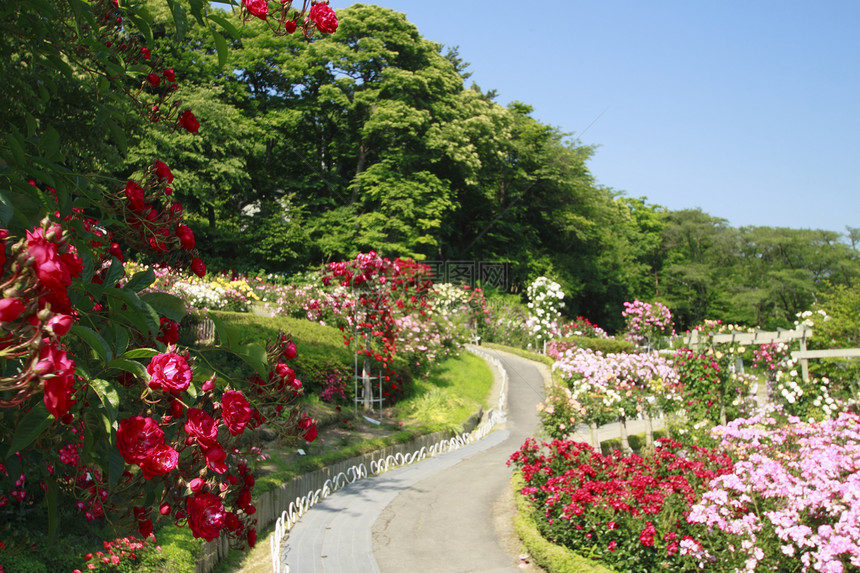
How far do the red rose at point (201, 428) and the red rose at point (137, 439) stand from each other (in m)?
0.13

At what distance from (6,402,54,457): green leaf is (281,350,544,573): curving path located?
5215mm

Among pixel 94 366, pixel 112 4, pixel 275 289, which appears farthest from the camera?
pixel 275 289

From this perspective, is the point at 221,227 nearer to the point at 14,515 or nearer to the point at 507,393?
the point at 507,393

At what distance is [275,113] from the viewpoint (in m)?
26.6

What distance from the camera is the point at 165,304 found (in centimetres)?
182

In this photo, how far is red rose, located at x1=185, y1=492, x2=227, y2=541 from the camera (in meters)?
1.73

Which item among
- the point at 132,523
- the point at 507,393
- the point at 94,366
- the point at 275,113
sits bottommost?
the point at 507,393

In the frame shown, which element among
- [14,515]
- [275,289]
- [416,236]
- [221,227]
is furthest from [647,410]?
[221,227]

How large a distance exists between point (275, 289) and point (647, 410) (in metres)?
13.0

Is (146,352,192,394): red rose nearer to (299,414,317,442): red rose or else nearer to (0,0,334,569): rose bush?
(0,0,334,569): rose bush

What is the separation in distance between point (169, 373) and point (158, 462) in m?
0.20

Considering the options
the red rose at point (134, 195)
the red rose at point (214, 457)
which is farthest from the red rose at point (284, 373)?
the red rose at point (134, 195)

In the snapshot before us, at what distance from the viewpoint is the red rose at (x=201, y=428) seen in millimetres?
1604

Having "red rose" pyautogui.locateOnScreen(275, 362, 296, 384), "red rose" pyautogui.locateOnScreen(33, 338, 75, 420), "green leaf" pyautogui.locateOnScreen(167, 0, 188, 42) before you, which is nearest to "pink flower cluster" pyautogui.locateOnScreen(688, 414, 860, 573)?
"red rose" pyautogui.locateOnScreen(275, 362, 296, 384)
